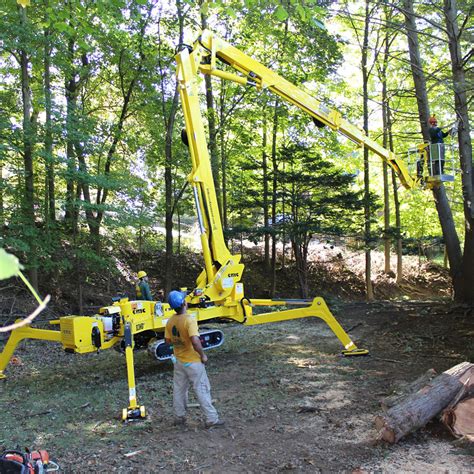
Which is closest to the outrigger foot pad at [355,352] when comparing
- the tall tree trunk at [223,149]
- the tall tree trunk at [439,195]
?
the tall tree trunk at [439,195]

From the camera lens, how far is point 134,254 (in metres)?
18.8

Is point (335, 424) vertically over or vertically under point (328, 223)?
under

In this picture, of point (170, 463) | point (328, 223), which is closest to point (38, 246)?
point (170, 463)

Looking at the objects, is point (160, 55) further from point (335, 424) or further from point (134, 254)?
point (335, 424)

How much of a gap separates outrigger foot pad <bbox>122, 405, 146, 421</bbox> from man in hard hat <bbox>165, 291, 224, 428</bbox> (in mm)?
496

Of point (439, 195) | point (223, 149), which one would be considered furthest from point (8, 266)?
point (223, 149)

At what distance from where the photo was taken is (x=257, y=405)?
6.35 meters

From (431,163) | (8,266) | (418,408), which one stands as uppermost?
(431,163)

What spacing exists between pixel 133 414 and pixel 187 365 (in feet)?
3.54

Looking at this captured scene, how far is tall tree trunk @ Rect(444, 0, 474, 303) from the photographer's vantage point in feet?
29.9

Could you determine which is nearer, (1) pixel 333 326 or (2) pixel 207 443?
(2) pixel 207 443

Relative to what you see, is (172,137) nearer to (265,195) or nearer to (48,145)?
(265,195)

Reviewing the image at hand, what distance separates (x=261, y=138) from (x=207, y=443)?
16137mm

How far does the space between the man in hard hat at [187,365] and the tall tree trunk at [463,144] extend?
684cm
